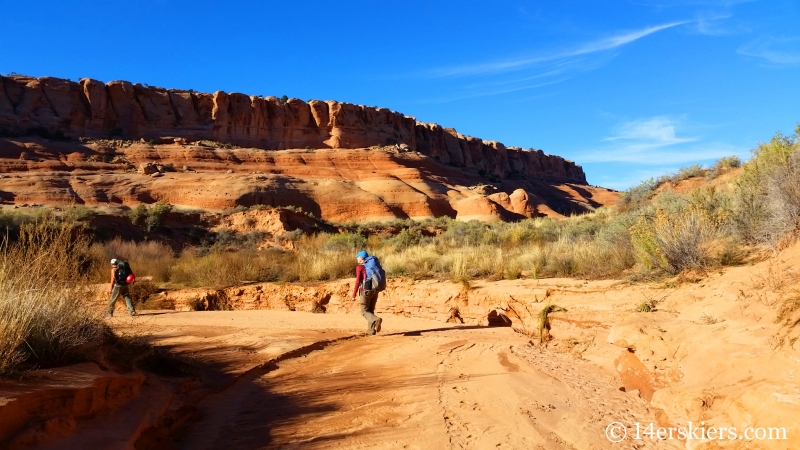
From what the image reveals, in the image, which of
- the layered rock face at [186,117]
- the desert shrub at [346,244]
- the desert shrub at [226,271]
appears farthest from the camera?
the layered rock face at [186,117]

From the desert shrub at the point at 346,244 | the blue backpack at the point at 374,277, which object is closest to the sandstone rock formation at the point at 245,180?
the desert shrub at the point at 346,244

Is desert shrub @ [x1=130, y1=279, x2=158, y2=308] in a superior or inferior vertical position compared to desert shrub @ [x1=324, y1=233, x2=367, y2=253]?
inferior

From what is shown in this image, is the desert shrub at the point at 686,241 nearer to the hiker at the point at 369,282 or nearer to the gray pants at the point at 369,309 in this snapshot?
the hiker at the point at 369,282

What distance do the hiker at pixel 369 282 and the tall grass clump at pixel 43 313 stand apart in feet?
15.0

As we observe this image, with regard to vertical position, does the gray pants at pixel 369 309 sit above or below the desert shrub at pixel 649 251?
below

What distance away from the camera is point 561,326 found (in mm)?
8344

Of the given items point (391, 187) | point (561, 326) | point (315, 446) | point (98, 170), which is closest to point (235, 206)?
point (98, 170)

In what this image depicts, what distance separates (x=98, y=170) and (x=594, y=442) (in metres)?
48.0

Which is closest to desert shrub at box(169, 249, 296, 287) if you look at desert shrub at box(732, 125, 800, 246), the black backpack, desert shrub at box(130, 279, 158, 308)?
desert shrub at box(130, 279, 158, 308)

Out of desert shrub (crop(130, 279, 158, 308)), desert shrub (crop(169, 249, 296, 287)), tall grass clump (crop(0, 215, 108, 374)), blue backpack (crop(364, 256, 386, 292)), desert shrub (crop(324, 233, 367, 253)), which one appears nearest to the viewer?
tall grass clump (crop(0, 215, 108, 374))

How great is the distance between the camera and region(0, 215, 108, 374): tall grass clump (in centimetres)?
373

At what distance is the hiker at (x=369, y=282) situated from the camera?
9.10 meters

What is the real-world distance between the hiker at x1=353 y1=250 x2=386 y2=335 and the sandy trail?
1323 mm

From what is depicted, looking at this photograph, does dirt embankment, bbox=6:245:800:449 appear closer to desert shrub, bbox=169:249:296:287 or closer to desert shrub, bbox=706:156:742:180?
desert shrub, bbox=169:249:296:287
